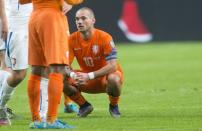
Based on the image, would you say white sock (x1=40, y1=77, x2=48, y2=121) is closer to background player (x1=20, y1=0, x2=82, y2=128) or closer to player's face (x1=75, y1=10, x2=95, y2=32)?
background player (x1=20, y1=0, x2=82, y2=128)

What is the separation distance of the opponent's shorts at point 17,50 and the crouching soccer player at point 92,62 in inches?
26.3

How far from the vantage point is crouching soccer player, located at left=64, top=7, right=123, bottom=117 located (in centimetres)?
Result: 1129

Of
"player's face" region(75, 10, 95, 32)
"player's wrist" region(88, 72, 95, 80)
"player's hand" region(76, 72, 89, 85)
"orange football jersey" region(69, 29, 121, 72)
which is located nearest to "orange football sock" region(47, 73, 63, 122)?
"player's hand" region(76, 72, 89, 85)

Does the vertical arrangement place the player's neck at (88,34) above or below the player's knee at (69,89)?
above

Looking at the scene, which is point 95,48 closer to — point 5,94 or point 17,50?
point 17,50

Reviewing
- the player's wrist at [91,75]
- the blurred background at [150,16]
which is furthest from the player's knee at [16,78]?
the blurred background at [150,16]

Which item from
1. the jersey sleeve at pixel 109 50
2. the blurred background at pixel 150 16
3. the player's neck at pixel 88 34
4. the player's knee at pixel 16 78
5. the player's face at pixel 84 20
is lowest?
the blurred background at pixel 150 16

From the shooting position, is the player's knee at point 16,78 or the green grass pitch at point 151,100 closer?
the green grass pitch at point 151,100

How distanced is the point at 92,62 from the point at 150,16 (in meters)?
18.7

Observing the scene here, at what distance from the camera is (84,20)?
11297mm

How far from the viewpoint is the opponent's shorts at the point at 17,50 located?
35.6 feet

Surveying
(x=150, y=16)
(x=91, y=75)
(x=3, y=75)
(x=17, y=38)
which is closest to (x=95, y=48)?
(x=91, y=75)

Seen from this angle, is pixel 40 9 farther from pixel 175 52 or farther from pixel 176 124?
pixel 175 52

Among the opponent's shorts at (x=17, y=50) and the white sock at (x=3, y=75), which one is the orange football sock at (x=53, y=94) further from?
the white sock at (x=3, y=75)
